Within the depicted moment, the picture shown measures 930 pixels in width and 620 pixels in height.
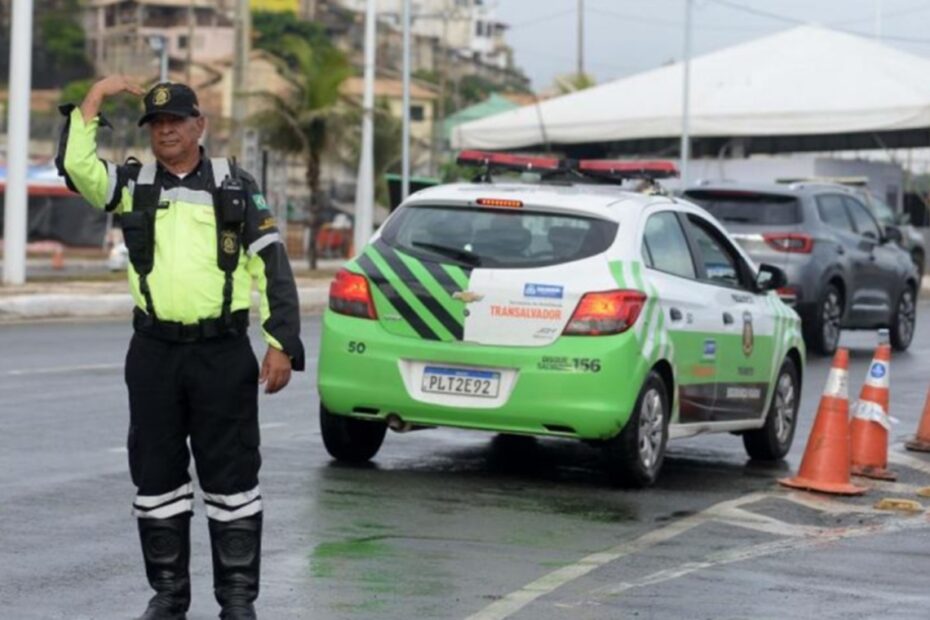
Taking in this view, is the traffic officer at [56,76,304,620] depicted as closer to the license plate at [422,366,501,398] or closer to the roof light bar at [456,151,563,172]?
the license plate at [422,366,501,398]

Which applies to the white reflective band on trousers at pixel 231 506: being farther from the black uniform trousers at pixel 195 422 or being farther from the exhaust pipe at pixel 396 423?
the exhaust pipe at pixel 396 423

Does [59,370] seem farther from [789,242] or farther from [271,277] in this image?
[271,277]

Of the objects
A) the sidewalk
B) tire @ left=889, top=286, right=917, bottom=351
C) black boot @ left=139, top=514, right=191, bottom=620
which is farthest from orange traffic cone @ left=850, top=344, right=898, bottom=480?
the sidewalk

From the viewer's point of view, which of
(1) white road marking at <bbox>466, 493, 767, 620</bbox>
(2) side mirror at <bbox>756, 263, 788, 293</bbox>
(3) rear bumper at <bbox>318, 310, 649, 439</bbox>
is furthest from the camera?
(2) side mirror at <bbox>756, 263, 788, 293</bbox>

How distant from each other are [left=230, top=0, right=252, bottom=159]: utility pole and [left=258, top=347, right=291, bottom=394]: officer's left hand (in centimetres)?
3118

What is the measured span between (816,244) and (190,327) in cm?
1528

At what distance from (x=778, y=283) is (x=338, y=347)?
2.95 meters

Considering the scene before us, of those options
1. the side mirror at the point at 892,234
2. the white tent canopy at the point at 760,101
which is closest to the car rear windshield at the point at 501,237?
the side mirror at the point at 892,234

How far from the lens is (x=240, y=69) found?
38781 millimetres

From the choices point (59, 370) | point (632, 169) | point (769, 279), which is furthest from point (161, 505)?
point (59, 370)

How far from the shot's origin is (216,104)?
104062mm

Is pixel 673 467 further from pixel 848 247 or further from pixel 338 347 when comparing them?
pixel 848 247

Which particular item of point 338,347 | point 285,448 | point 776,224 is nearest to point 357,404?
point 338,347

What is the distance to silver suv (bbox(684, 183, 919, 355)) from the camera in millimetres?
21766
